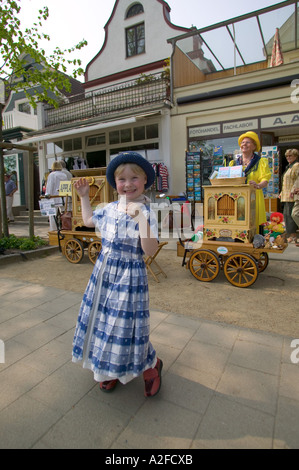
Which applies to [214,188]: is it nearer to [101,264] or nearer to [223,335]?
[223,335]

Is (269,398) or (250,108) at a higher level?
(250,108)

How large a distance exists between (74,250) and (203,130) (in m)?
6.70

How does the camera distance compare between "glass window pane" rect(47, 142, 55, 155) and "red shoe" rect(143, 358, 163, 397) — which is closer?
"red shoe" rect(143, 358, 163, 397)

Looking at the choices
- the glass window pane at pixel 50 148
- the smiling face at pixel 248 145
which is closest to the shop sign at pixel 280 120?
the smiling face at pixel 248 145

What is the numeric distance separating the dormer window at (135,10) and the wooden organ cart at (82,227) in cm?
1229

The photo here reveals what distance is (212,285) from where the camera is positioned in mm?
4211

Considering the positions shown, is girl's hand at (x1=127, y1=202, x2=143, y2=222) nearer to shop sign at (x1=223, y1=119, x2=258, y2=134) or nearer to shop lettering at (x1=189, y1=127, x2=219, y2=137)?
shop sign at (x1=223, y1=119, x2=258, y2=134)

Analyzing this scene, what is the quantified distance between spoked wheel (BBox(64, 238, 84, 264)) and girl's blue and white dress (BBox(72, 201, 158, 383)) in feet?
12.2

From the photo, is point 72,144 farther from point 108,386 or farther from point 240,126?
point 108,386

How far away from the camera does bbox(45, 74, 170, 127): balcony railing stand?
10.7 metres

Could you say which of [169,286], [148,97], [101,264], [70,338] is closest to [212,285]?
[169,286]

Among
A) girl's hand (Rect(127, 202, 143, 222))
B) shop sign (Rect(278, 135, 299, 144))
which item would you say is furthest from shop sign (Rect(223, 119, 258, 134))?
girl's hand (Rect(127, 202, 143, 222))

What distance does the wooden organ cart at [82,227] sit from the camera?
532cm
